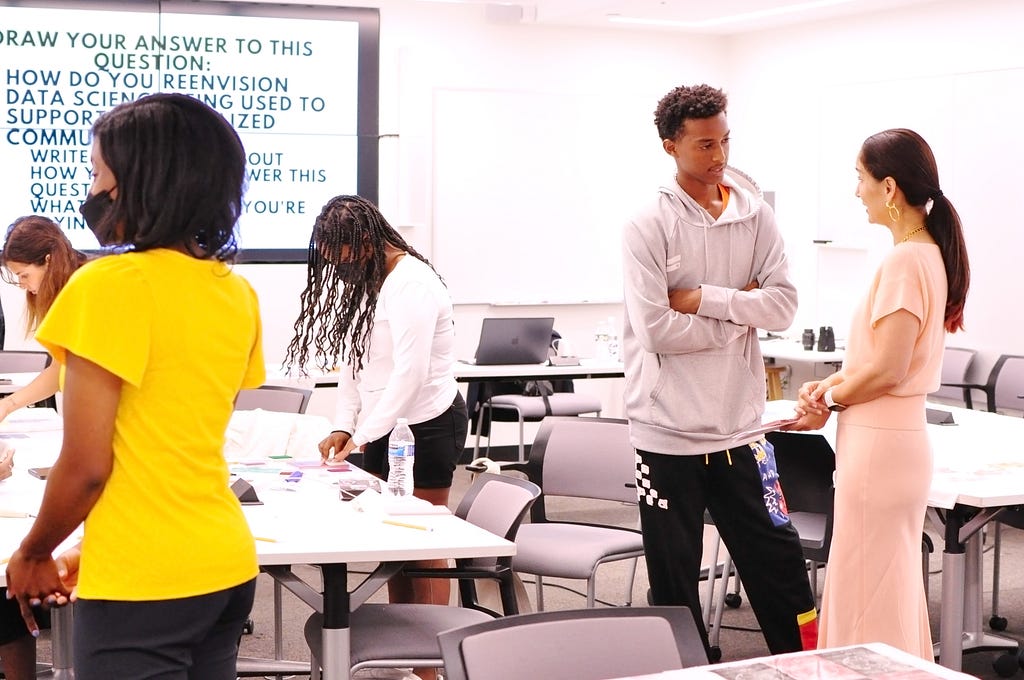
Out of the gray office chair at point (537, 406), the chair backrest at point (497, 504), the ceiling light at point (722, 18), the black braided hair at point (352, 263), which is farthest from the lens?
the ceiling light at point (722, 18)

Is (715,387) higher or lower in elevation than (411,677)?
higher

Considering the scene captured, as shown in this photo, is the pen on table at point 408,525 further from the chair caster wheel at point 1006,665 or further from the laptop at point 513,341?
the laptop at point 513,341

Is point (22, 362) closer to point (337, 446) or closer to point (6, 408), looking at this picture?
point (6, 408)

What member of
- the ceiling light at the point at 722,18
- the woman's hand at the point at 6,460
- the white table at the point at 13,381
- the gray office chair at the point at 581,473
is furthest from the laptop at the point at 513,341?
the woman's hand at the point at 6,460

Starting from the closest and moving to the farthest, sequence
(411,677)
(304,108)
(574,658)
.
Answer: (574,658), (411,677), (304,108)

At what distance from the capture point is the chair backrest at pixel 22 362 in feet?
20.6

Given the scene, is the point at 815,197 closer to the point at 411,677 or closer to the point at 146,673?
the point at 411,677

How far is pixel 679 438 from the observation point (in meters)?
3.09

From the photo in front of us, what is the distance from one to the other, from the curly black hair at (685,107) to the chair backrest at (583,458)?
140 cm

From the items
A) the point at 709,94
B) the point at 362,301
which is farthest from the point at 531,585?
the point at 709,94

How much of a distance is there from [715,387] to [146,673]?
1.75 m

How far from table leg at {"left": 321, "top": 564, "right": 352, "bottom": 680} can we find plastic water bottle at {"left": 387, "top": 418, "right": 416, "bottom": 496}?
1.95 feet

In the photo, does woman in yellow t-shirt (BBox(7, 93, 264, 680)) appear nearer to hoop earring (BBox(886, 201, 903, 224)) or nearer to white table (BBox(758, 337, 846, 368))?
hoop earring (BBox(886, 201, 903, 224))

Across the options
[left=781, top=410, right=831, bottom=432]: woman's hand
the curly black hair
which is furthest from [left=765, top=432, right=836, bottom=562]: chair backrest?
the curly black hair
